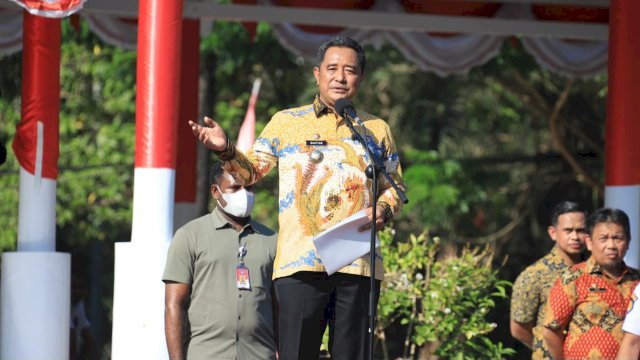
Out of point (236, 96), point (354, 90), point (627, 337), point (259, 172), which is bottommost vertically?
point (627, 337)

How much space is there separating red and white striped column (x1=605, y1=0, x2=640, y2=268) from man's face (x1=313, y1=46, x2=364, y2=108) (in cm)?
442

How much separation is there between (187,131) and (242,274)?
22.1 ft

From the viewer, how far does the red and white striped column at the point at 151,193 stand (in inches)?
301

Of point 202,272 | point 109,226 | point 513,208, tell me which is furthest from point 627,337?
point 513,208

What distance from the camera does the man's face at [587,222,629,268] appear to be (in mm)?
6496

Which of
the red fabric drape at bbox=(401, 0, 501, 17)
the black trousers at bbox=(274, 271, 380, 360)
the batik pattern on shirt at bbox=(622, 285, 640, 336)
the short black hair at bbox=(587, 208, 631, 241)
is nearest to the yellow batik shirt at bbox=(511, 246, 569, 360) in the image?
the short black hair at bbox=(587, 208, 631, 241)

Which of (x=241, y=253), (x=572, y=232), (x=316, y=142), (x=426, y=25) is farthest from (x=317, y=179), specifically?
(x=426, y=25)

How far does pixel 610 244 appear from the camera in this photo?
256 inches

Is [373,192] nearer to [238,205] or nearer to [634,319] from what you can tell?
[238,205]

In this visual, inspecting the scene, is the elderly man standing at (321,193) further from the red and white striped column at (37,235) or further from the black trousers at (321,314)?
the red and white striped column at (37,235)

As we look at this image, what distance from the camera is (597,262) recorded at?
21.5 ft

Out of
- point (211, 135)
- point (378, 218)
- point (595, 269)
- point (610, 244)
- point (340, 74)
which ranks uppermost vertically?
point (340, 74)

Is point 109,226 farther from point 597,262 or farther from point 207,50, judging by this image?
point 597,262

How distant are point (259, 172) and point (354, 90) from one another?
1.76ft
